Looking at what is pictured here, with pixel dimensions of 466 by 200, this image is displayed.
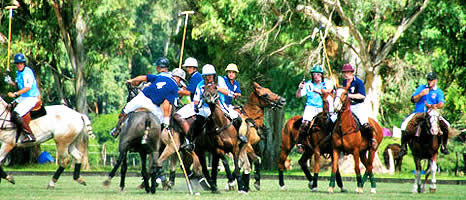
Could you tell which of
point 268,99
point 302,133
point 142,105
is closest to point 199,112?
point 142,105

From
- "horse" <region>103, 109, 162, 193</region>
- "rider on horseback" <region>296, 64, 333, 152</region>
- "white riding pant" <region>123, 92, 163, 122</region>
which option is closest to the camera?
"horse" <region>103, 109, 162, 193</region>

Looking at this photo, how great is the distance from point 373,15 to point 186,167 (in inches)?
593

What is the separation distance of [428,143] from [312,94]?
9.03ft

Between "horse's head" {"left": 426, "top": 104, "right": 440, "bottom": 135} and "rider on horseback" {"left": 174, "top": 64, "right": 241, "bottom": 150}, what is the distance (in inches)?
175

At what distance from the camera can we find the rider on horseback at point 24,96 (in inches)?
673

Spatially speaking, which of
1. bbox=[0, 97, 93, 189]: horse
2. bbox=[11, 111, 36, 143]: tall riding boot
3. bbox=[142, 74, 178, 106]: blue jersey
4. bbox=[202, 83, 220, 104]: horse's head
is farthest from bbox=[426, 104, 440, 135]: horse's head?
bbox=[11, 111, 36, 143]: tall riding boot

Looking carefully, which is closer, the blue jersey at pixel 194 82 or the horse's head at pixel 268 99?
the blue jersey at pixel 194 82

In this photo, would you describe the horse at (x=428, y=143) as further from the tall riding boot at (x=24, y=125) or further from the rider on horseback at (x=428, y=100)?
the tall riding boot at (x=24, y=125)

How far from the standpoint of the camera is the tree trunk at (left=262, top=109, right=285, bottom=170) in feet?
130

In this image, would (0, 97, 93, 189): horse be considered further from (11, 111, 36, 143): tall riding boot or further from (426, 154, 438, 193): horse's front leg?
(426, 154, 438, 193): horse's front leg

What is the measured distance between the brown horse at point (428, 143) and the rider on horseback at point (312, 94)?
2100 millimetres

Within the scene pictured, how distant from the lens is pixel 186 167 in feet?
60.2

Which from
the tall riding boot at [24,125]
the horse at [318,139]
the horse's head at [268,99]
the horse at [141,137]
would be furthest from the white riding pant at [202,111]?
the tall riding boot at [24,125]

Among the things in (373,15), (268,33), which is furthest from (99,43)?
(373,15)
